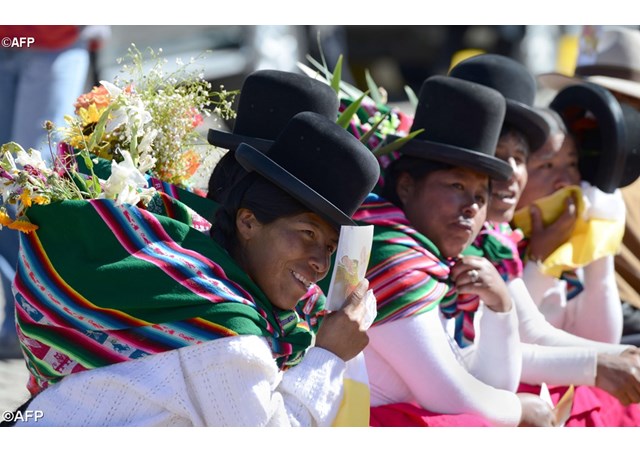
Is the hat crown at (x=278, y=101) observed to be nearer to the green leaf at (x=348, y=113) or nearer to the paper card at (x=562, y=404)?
the green leaf at (x=348, y=113)

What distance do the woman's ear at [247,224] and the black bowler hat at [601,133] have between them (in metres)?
2.39

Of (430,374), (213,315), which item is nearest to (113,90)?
(213,315)

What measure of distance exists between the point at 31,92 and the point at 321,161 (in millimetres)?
2862

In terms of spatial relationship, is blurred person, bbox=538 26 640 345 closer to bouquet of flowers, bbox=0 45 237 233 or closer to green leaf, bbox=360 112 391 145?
green leaf, bbox=360 112 391 145

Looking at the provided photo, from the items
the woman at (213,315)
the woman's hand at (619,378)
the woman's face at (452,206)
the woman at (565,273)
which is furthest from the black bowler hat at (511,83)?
the woman at (213,315)

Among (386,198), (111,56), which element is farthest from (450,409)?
(111,56)

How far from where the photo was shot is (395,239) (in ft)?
12.3

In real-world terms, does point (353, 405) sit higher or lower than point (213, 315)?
lower

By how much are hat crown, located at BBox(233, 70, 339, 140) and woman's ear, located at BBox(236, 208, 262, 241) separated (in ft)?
1.93

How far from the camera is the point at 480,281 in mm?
3867

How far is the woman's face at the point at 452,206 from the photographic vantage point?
386cm

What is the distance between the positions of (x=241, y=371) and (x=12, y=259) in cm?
299

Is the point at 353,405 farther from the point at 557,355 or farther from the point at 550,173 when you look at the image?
the point at 550,173
